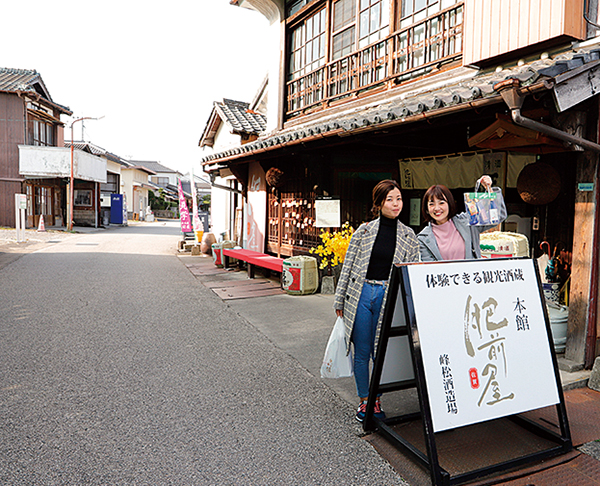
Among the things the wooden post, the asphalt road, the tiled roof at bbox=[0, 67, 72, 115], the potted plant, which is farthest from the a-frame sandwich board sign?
the tiled roof at bbox=[0, 67, 72, 115]

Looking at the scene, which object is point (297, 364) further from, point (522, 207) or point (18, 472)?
point (522, 207)

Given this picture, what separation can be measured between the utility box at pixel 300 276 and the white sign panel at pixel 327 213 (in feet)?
2.61

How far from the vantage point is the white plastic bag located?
369 cm

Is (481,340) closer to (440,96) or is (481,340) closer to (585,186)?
(585,186)

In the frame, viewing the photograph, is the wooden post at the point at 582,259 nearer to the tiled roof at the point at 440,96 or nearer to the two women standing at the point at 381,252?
the tiled roof at the point at 440,96

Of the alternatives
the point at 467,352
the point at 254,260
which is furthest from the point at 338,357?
the point at 254,260

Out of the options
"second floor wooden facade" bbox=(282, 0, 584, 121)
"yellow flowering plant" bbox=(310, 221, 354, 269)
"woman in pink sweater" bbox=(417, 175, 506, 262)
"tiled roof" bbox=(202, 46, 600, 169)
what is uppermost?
"second floor wooden facade" bbox=(282, 0, 584, 121)

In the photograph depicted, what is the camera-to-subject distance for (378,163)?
885 cm

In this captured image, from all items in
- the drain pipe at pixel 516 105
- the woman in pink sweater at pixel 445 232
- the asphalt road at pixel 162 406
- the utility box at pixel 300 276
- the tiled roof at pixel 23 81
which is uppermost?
the tiled roof at pixel 23 81

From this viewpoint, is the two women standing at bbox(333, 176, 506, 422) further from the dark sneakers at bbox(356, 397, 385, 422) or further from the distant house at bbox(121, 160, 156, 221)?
the distant house at bbox(121, 160, 156, 221)

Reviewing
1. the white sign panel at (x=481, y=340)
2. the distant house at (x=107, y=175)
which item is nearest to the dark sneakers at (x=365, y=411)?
the white sign panel at (x=481, y=340)

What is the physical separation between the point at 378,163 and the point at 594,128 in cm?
462

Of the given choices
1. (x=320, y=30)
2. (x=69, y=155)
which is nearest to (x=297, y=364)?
(x=320, y=30)

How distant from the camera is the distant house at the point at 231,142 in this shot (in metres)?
15.4
